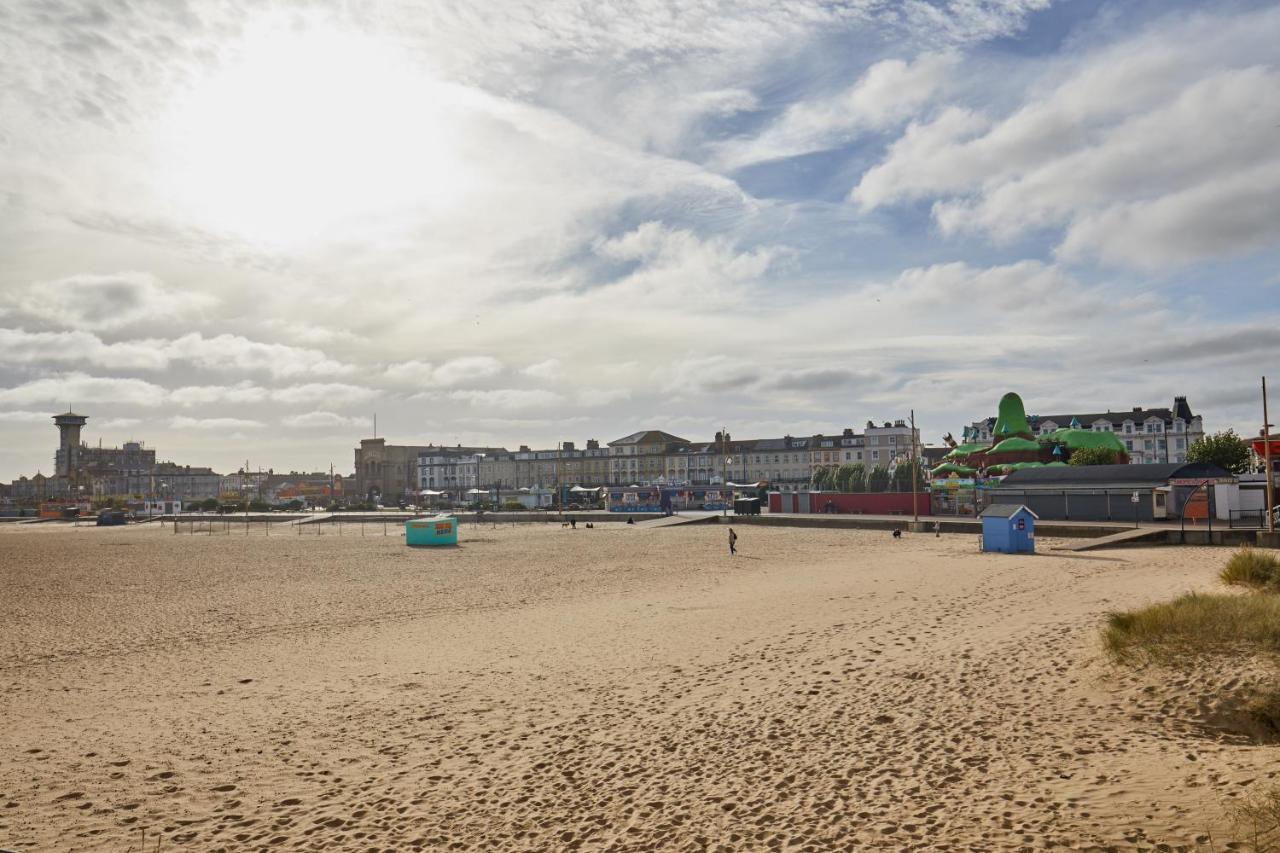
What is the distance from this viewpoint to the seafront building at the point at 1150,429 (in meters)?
105

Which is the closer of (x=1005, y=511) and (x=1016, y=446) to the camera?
(x=1005, y=511)

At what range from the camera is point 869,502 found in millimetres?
68938

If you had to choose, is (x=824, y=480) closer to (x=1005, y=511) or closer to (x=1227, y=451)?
(x=1227, y=451)

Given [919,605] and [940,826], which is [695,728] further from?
[919,605]

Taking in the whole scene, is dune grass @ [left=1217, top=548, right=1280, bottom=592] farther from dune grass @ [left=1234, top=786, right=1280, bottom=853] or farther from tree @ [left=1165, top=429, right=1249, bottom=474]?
tree @ [left=1165, top=429, right=1249, bottom=474]

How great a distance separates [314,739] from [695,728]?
5.33 meters

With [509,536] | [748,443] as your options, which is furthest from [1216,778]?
[748,443]

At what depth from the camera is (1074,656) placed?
14031 mm

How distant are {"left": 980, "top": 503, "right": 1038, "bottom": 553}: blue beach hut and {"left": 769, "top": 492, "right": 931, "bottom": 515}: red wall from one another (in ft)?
86.4

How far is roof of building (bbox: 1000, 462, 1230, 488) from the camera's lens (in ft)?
147

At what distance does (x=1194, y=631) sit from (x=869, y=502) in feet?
187

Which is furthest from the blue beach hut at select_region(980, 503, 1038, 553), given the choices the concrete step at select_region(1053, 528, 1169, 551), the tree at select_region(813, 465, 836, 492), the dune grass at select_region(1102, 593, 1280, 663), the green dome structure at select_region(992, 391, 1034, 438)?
the tree at select_region(813, 465, 836, 492)

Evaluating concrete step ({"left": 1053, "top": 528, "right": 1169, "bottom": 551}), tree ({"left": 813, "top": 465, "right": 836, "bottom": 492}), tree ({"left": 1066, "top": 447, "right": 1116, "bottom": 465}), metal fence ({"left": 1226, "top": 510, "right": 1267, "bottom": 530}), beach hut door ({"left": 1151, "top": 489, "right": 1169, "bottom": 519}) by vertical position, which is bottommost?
concrete step ({"left": 1053, "top": 528, "right": 1169, "bottom": 551})

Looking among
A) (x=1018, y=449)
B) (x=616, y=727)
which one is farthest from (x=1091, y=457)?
(x=616, y=727)
